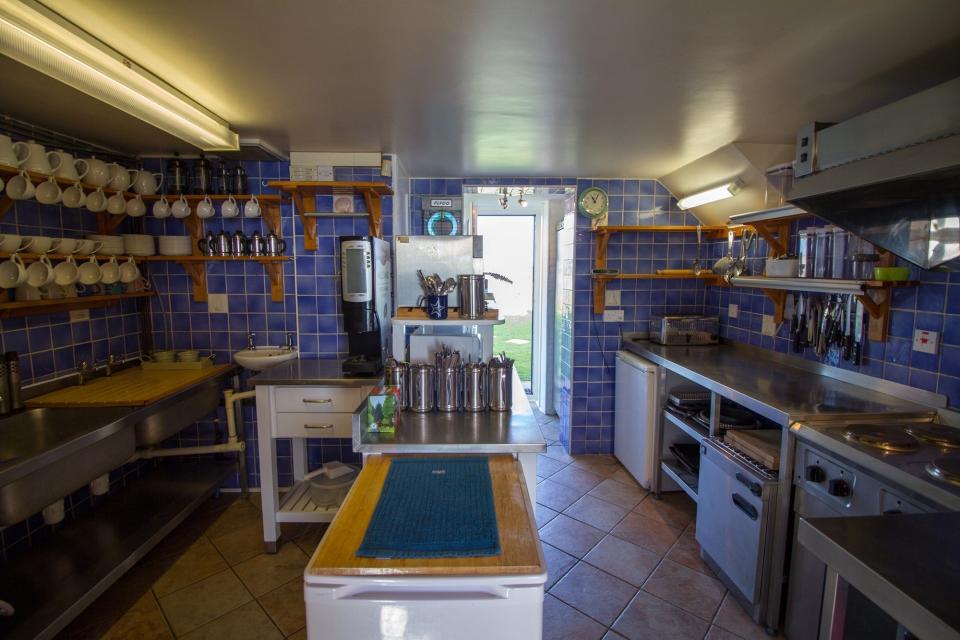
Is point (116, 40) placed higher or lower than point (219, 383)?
higher

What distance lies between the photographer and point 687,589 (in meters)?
2.12

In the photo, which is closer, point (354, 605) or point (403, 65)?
point (354, 605)

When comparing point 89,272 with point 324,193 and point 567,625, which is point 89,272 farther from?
point 567,625

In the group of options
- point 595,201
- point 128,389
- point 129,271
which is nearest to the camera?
point 128,389

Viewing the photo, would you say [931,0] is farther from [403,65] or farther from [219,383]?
[219,383]

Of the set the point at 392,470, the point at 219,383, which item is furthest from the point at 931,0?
the point at 219,383

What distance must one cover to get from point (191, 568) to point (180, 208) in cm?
191

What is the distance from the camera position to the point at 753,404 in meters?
1.95

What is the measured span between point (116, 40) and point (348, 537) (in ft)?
5.19

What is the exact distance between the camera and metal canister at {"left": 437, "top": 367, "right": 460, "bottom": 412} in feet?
6.42

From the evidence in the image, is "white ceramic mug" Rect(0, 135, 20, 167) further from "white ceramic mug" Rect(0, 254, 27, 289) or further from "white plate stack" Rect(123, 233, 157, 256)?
"white plate stack" Rect(123, 233, 157, 256)

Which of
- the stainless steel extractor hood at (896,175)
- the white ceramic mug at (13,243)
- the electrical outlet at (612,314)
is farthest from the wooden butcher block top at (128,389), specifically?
the stainless steel extractor hood at (896,175)

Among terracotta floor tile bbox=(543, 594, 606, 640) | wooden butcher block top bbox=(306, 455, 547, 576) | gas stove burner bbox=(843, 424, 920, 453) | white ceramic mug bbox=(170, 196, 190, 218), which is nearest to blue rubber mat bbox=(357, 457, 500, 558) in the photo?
wooden butcher block top bbox=(306, 455, 547, 576)

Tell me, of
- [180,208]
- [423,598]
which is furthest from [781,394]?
[180,208]
